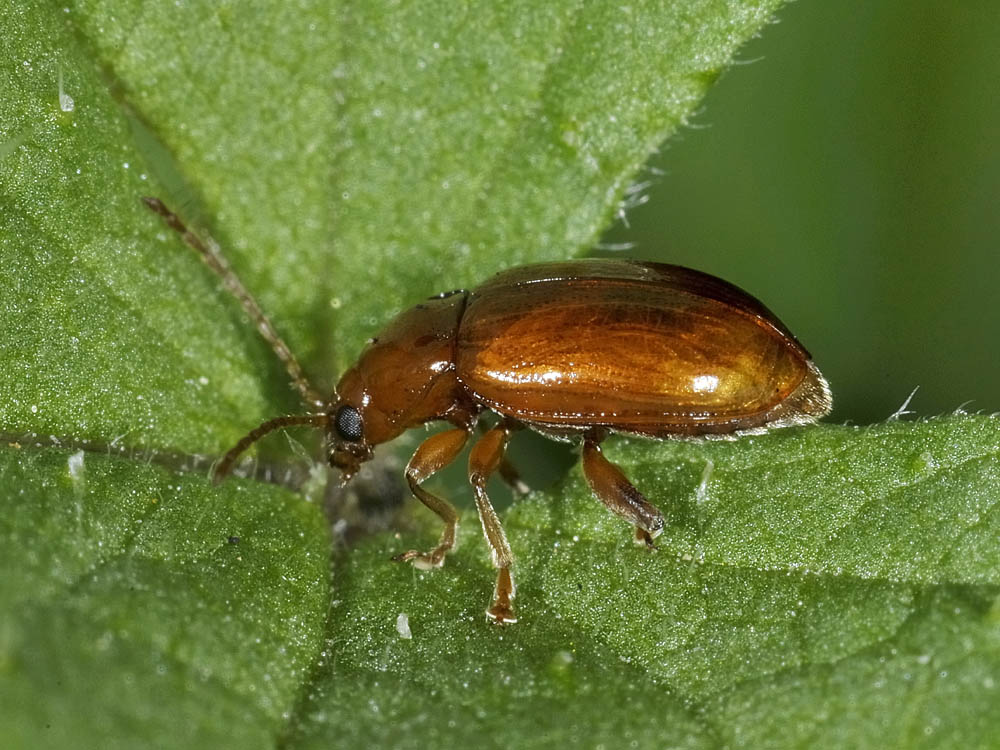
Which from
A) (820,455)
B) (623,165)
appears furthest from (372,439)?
(820,455)

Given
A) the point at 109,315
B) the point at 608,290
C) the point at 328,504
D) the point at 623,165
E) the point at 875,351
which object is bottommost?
the point at 875,351

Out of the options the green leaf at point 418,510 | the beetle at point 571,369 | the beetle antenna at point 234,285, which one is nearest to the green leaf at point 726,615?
the green leaf at point 418,510

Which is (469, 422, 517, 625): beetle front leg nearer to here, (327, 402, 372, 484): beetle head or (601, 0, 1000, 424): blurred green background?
(327, 402, 372, 484): beetle head

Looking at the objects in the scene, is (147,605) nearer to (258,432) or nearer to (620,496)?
(258,432)

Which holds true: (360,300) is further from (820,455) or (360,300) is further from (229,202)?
(820,455)

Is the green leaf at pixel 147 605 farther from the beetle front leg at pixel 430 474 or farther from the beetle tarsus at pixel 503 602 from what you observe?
the beetle tarsus at pixel 503 602

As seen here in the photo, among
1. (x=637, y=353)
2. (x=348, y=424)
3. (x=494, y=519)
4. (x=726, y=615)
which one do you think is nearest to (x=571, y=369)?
(x=637, y=353)

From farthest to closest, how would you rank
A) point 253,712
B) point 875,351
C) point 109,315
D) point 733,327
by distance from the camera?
point 875,351 → point 733,327 → point 109,315 → point 253,712

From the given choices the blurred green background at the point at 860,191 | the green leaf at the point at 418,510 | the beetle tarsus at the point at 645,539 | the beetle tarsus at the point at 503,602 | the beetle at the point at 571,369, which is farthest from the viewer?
the blurred green background at the point at 860,191
